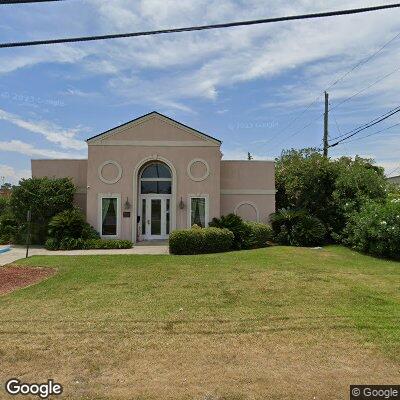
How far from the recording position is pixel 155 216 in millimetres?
21844

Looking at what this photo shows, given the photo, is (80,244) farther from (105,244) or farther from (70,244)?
(105,244)

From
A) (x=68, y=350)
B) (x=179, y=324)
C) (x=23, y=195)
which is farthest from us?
(x=23, y=195)

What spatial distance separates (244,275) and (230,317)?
4.18 metres

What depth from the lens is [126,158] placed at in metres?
21.3

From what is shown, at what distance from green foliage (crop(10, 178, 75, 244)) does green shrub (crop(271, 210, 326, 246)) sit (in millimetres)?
10689

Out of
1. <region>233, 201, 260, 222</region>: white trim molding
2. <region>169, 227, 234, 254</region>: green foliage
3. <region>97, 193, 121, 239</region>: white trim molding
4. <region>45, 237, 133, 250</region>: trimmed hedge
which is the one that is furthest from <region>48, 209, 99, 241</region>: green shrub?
<region>233, 201, 260, 222</region>: white trim molding

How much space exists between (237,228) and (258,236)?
1.14 meters

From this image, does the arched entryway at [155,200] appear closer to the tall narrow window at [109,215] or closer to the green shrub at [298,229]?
the tall narrow window at [109,215]

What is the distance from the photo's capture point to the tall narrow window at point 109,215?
2112 cm

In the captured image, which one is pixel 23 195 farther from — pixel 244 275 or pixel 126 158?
pixel 244 275

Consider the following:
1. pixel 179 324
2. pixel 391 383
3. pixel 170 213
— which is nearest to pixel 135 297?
pixel 179 324

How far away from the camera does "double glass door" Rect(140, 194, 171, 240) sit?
2172cm

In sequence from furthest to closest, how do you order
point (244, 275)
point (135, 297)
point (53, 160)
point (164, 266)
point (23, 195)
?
point (53, 160) → point (23, 195) → point (164, 266) → point (244, 275) → point (135, 297)

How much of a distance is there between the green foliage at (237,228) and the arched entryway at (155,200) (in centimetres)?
337
